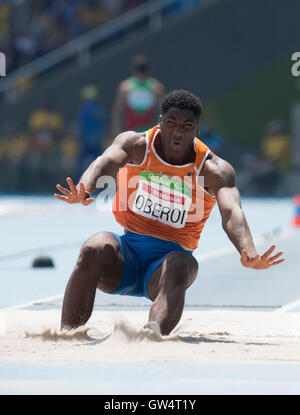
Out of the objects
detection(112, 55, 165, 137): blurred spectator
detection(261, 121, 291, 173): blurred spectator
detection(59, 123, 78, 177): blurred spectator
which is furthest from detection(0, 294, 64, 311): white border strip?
detection(59, 123, 78, 177): blurred spectator

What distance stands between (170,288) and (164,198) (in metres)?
0.67

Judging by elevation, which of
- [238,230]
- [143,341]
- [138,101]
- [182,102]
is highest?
[138,101]

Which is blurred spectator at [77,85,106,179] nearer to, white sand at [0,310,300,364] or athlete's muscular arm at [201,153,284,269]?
white sand at [0,310,300,364]

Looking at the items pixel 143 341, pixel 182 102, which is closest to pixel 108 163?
pixel 182 102

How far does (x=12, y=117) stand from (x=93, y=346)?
19255 mm

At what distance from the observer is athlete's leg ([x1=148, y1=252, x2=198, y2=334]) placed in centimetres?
660

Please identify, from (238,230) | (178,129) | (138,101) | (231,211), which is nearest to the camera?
(238,230)

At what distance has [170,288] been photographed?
21.8 feet

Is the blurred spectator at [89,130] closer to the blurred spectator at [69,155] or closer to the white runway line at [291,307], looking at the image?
the blurred spectator at [69,155]

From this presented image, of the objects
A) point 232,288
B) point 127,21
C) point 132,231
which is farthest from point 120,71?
point 132,231

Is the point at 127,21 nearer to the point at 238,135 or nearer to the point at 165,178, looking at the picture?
the point at 238,135

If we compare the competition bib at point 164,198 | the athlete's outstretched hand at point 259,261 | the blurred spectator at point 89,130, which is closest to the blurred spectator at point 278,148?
the blurred spectator at point 89,130

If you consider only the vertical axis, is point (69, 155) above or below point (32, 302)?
above

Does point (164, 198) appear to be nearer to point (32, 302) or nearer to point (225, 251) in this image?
point (32, 302)
